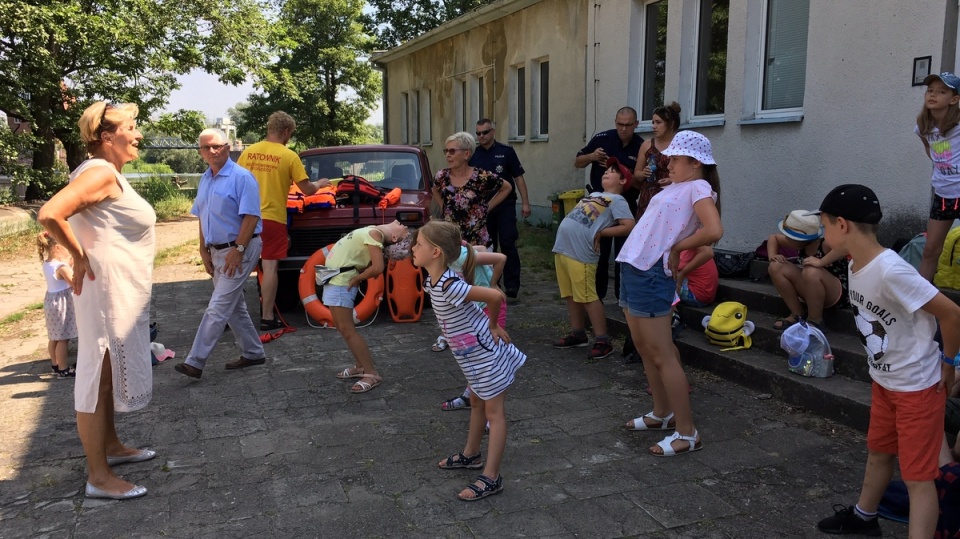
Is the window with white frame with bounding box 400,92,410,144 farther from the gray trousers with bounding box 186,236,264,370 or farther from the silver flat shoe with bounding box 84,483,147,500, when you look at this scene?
the silver flat shoe with bounding box 84,483,147,500

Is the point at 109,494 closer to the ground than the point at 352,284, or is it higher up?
closer to the ground

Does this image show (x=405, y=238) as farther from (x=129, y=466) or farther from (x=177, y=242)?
(x=177, y=242)

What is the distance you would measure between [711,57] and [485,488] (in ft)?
21.4

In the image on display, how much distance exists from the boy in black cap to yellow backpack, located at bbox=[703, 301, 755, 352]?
2.56 m

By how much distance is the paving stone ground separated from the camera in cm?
349

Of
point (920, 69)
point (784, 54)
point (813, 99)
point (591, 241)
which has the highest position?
point (784, 54)

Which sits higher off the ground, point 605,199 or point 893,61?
point 893,61

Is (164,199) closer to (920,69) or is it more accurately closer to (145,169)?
(145,169)

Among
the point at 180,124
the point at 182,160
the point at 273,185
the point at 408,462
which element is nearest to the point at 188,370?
the point at 273,185

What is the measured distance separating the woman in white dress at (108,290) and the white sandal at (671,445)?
8.95 ft

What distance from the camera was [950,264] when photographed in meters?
5.12

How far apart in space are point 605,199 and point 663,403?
204cm

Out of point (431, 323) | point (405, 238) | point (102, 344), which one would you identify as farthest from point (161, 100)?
point (102, 344)

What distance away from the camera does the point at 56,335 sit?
19.3ft
